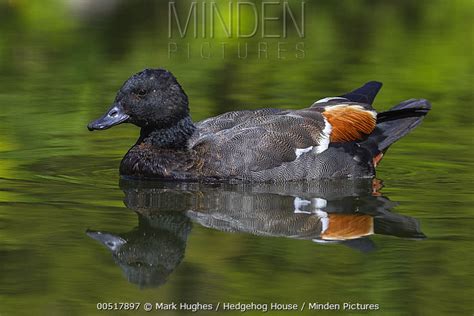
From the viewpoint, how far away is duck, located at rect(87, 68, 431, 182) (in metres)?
13.7

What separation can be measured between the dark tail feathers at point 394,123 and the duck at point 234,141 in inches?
5.2

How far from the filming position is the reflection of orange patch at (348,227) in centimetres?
1147

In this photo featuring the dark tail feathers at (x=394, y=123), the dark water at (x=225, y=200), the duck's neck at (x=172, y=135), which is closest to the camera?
the dark water at (x=225, y=200)

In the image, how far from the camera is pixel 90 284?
9891 mm

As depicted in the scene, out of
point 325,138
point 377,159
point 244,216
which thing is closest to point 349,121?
point 325,138

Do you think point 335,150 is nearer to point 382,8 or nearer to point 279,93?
point 279,93

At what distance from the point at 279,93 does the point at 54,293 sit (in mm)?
9508

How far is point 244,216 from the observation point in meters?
12.3

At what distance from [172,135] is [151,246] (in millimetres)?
3027

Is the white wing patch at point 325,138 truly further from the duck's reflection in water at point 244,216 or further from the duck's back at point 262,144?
the duck's reflection in water at point 244,216

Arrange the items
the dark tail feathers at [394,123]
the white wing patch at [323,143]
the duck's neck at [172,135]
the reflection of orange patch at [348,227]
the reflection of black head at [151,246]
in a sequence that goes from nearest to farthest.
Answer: the reflection of black head at [151,246], the reflection of orange patch at [348,227], the white wing patch at [323,143], the duck's neck at [172,135], the dark tail feathers at [394,123]

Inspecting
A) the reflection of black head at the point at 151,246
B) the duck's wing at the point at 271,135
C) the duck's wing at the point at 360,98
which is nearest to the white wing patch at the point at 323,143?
the duck's wing at the point at 271,135

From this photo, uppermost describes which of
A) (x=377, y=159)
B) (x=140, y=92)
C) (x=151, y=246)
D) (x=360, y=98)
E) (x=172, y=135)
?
(x=140, y=92)

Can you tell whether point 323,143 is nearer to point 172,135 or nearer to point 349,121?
point 349,121
